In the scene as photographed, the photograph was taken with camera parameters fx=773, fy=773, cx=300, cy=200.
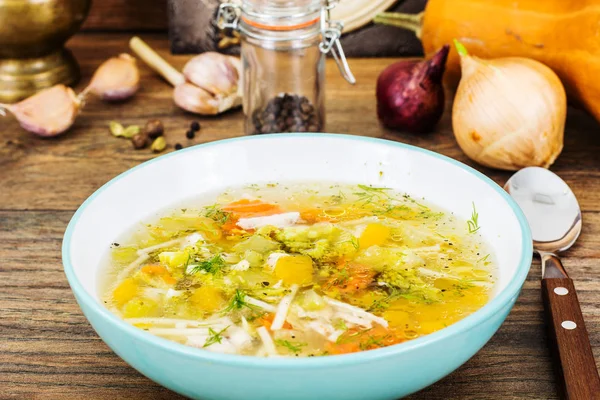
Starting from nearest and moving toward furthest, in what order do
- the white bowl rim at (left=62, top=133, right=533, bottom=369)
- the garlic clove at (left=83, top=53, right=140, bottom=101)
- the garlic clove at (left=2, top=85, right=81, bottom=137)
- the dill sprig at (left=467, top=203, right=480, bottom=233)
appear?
the white bowl rim at (left=62, top=133, right=533, bottom=369)
the dill sprig at (left=467, top=203, right=480, bottom=233)
the garlic clove at (left=2, top=85, right=81, bottom=137)
the garlic clove at (left=83, top=53, right=140, bottom=101)

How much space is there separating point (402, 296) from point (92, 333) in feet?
1.90

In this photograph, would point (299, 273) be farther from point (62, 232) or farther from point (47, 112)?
point (47, 112)

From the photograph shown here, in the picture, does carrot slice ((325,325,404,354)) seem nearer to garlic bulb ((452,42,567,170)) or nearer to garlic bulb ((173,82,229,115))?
garlic bulb ((452,42,567,170))

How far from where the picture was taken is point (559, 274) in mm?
1497

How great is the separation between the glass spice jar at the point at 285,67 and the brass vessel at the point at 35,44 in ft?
2.02

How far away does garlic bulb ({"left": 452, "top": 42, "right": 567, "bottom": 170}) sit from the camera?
190 centimetres

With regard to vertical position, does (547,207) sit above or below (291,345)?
below

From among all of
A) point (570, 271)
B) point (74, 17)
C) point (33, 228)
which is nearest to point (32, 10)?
point (74, 17)

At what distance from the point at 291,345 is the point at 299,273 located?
19 cm

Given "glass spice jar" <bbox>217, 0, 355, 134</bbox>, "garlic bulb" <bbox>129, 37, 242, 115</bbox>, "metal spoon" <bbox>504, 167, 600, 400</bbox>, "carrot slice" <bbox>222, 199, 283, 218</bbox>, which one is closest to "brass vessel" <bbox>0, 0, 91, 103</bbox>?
"garlic bulb" <bbox>129, 37, 242, 115</bbox>

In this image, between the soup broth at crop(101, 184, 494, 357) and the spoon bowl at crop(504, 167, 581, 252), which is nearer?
the soup broth at crop(101, 184, 494, 357)

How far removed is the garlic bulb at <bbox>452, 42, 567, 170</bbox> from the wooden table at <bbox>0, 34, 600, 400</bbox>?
85 mm

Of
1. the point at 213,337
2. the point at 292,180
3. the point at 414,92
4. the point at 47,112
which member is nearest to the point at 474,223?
the point at 292,180

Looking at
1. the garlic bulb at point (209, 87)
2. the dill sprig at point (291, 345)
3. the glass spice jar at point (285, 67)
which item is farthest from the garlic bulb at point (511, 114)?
the dill sprig at point (291, 345)
